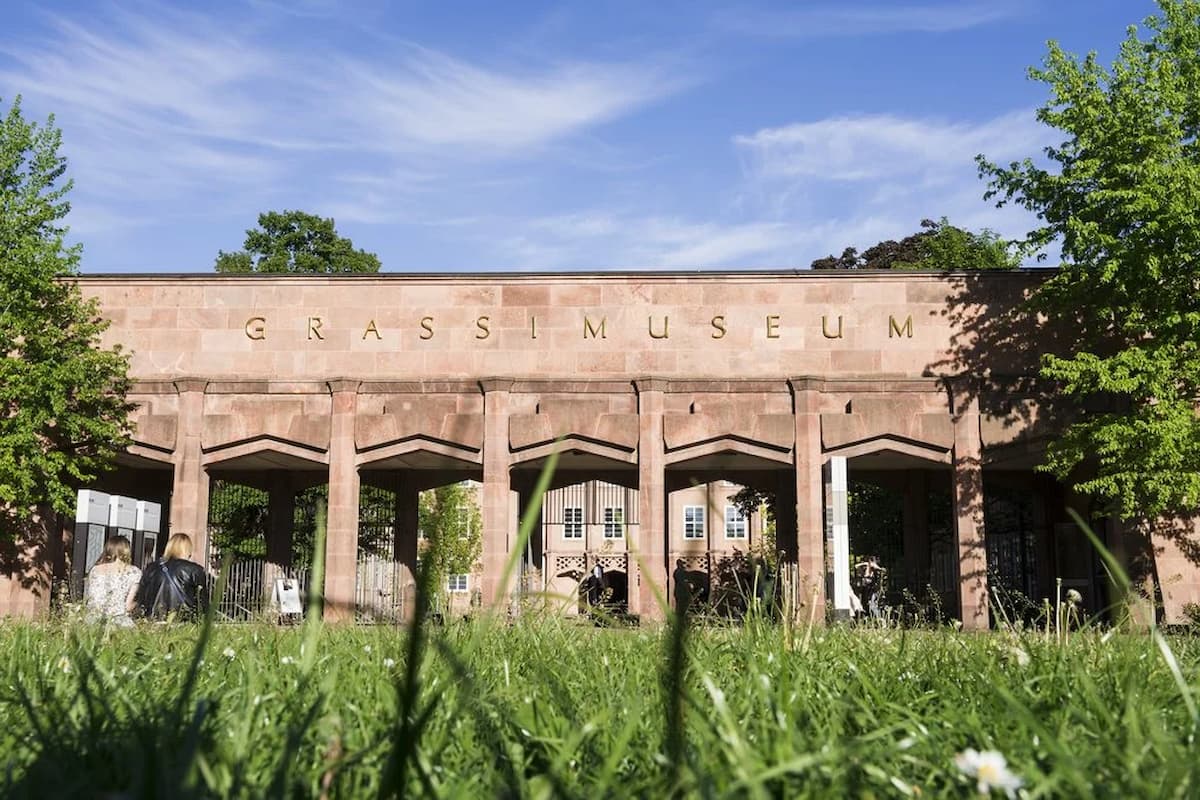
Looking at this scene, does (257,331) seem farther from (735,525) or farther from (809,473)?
(735,525)

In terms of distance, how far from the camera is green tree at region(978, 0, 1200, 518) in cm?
2106

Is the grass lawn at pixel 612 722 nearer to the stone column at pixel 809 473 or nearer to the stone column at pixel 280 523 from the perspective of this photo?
the stone column at pixel 809 473

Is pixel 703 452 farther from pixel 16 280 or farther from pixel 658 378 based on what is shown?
pixel 16 280

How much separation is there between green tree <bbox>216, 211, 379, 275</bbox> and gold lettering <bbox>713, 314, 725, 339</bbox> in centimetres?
2859

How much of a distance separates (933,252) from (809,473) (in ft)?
74.0

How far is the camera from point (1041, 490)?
2803cm

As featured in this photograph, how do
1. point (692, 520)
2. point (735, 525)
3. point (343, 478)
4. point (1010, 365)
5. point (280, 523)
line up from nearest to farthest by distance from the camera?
1. point (343, 478)
2. point (1010, 365)
3. point (280, 523)
4. point (735, 525)
5. point (692, 520)

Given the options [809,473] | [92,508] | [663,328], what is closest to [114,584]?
[92,508]

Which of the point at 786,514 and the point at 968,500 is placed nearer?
the point at 968,500

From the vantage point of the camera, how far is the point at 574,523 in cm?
7162

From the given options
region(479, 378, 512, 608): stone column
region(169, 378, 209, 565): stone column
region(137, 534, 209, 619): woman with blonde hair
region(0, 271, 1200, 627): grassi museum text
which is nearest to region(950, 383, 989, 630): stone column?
region(0, 271, 1200, 627): grassi museum text

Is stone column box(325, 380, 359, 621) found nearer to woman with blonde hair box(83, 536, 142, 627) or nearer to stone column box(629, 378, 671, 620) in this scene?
stone column box(629, 378, 671, 620)

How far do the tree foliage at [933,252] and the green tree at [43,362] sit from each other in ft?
81.7

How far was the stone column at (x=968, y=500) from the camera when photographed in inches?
946
